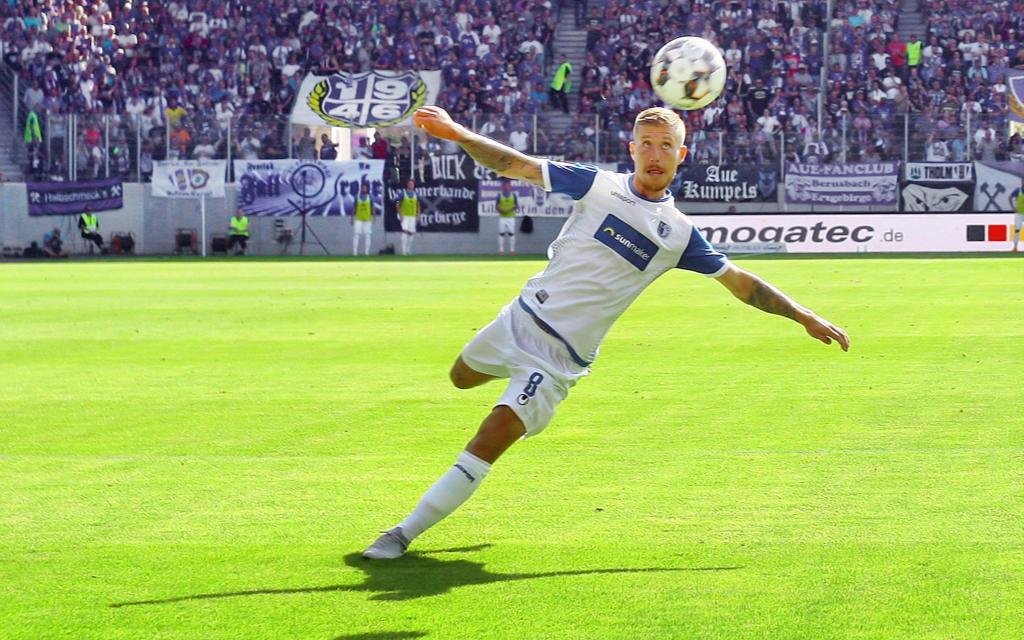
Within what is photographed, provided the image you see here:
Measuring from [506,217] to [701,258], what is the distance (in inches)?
1423

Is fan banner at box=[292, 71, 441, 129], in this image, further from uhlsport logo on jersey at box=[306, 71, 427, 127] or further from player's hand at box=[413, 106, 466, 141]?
player's hand at box=[413, 106, 466, 141]

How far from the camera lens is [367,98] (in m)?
45.3

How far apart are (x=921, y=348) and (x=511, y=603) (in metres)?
10.4

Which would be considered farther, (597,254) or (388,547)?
(597,254)

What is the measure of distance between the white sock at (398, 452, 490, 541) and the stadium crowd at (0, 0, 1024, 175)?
36.8 metres

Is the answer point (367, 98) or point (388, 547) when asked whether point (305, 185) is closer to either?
point (367, 98)

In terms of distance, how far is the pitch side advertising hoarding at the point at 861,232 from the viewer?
36344mm

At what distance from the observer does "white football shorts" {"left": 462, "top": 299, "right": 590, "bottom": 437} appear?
6383 millimetres

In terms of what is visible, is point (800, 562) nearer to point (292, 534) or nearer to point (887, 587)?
point (887, 587)

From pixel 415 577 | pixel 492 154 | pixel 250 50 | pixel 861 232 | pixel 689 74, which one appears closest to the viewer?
pixel 415 577

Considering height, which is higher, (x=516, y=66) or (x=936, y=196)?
(x=516, y=66)

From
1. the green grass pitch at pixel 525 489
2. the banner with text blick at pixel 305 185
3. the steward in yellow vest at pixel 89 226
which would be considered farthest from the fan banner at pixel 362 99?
the green grass pitch at pixel 525 489

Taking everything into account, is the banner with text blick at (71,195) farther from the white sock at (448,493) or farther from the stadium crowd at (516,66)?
the white sock at (448,493)

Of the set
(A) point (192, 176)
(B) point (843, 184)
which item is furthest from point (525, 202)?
(A) point (192, 176)
